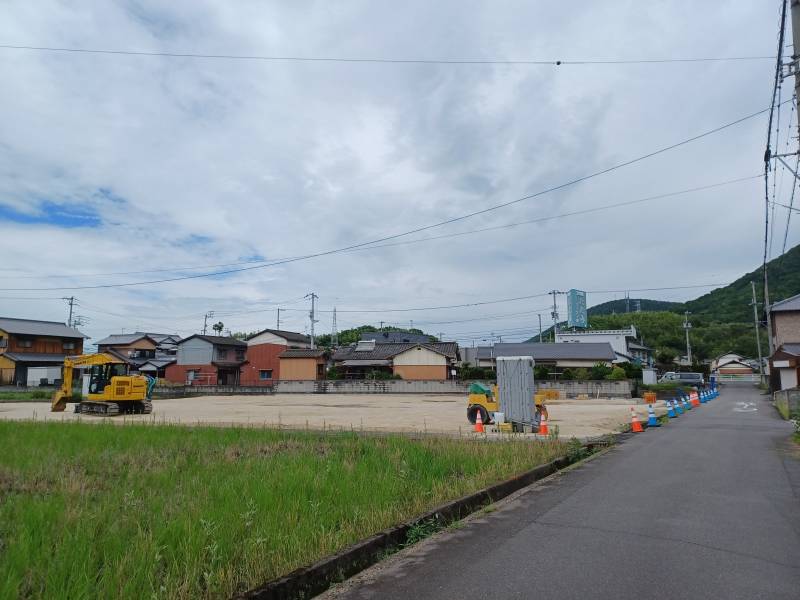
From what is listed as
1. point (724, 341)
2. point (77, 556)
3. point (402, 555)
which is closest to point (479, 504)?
point (402, 555)

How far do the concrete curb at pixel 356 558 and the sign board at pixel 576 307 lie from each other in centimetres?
5397

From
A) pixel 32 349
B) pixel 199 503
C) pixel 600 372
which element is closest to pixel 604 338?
pixel 600 372

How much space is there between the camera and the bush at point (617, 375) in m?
34.2

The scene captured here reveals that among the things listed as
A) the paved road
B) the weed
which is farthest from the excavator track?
the weed

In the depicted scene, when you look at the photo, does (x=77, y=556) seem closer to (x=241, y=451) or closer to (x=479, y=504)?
(x=479, y=504)

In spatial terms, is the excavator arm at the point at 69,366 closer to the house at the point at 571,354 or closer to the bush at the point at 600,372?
the bush at the point at 600,372

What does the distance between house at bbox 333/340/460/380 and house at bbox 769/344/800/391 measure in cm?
2468

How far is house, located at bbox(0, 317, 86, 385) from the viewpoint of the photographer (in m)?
44.1

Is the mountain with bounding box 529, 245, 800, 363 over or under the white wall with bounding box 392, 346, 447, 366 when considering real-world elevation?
over

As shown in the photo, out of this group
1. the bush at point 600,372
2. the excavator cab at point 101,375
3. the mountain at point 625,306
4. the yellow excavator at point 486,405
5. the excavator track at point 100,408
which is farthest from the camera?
the mountain at point 625,306

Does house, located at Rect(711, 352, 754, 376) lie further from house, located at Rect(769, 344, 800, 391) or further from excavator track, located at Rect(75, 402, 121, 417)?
excavator track, located at Rect(75, 402, 121, 417)

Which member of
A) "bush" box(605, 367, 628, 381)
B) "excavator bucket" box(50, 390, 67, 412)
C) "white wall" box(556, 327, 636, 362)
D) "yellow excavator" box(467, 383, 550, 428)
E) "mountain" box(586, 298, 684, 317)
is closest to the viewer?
"yellow excavator" box(467, 383, 550, 428)

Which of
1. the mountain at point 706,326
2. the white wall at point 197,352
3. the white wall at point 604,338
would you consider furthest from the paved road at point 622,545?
the mountain at point 706,326

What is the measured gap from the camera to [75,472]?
6668 millimetres
